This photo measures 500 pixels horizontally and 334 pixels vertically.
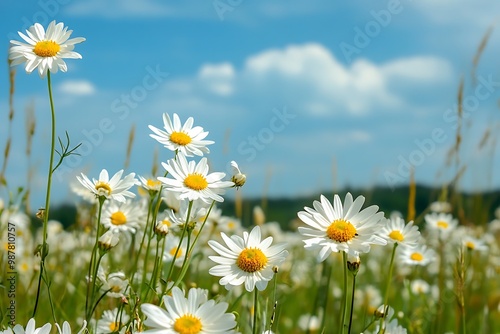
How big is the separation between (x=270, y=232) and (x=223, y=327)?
10.9 feet

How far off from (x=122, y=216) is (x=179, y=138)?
456 mm

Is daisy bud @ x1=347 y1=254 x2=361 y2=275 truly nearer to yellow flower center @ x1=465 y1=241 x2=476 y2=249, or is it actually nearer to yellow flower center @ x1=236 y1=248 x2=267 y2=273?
yellow flower center @ x1=236 y1=248 x2=267 y2=273

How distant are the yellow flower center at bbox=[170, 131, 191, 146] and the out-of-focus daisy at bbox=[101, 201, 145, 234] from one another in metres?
0.42

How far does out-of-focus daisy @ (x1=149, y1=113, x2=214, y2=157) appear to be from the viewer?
1604mm

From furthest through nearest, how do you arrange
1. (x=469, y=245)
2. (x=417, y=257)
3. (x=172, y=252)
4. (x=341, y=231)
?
1. (x=469, y=245)
2. (x=417, y=257)
3. (x=172, y=252)
4. (x=341, y=231)

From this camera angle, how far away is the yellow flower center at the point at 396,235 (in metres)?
1.79

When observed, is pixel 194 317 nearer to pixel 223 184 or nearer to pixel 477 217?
pixel 223 184

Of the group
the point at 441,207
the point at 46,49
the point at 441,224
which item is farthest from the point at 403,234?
the point at 441,207

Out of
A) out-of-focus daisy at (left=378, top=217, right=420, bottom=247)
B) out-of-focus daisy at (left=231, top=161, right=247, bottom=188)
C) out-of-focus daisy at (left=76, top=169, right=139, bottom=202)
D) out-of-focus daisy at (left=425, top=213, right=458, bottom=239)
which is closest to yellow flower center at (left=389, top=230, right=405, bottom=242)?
out-of-focus daisy at (left=378, top=217, right=420, bottom=247)

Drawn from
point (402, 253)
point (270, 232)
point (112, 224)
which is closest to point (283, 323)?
point (270, 232)

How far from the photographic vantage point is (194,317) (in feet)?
3.76

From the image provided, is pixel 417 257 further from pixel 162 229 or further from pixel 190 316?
pixel 190 316

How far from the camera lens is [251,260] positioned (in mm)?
1344

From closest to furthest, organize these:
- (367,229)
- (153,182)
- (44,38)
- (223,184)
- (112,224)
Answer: (367,229) < (223,184) < (44,38) < (153,182) < (112,224)
